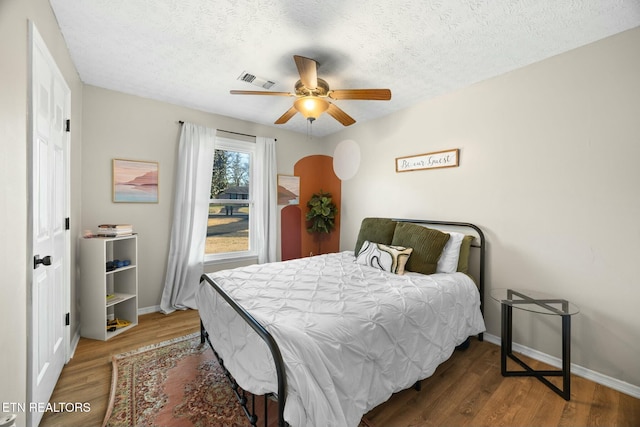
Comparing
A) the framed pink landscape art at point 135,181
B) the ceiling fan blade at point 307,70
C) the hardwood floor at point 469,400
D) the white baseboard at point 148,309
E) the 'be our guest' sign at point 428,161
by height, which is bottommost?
the hardwood floor at point 469,400

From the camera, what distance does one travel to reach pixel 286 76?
263 cm

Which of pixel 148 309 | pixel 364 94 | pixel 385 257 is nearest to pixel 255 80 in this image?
pixel 364 94

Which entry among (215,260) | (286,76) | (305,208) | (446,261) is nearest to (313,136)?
(305,208)

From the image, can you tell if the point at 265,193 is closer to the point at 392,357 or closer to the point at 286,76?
the point at 286,76

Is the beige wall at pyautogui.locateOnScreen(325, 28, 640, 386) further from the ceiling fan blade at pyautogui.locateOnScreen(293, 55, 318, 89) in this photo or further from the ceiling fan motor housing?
the ceiling fan blade at pyautogui.locateOnScreen(293, 55, 318, 89)

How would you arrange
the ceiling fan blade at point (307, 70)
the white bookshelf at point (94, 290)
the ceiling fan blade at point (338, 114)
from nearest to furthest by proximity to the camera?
the ceiling fan blade at point (307, 70) < the ceiling fan blade at point (338, 114) < the white bookshelf at point (94, 290)

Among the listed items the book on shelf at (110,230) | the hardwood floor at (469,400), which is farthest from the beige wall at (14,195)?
the book on shelf at (110,230)

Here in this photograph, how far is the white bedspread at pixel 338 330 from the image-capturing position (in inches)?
50.0

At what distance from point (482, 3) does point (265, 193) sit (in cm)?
318

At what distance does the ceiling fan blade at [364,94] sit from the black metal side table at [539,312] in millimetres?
1914

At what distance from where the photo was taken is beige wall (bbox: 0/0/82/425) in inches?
43.6

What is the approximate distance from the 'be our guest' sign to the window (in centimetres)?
221

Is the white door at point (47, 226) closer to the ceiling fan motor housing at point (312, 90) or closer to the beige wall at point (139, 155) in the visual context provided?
the beige wall at point (139, 155)

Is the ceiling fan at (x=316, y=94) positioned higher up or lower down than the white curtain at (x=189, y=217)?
higher up
